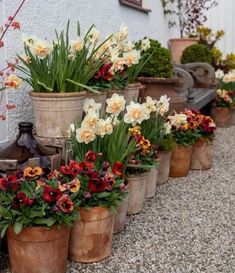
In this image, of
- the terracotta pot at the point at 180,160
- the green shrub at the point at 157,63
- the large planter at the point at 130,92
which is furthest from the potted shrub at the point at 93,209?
the green shrub at the point at 157,63

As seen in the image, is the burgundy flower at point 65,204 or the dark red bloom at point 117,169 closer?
the burgundy flower at point 65,204

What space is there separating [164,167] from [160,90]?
83 centimetres

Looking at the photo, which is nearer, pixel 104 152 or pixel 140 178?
pixel 104 152

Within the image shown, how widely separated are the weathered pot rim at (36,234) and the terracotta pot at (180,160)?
193cm

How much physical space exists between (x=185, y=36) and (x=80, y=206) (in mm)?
6244

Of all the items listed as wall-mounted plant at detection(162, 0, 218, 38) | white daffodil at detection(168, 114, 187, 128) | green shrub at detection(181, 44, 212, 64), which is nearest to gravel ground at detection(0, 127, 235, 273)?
white daffodil at detection(168, 114, 187, 128)

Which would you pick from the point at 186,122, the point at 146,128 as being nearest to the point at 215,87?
the point at 186,122

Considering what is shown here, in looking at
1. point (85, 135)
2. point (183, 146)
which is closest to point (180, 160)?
point (183, 146)

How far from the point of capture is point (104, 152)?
2.56m

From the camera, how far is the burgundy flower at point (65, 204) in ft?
6.38

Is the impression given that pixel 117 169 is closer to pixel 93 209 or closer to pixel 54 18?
pixel 93 209

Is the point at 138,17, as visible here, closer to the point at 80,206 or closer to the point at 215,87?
the point at 215,87

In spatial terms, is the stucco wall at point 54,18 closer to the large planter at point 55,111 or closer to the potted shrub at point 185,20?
the large planter at point 55,111

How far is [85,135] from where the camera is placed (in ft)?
7.58
